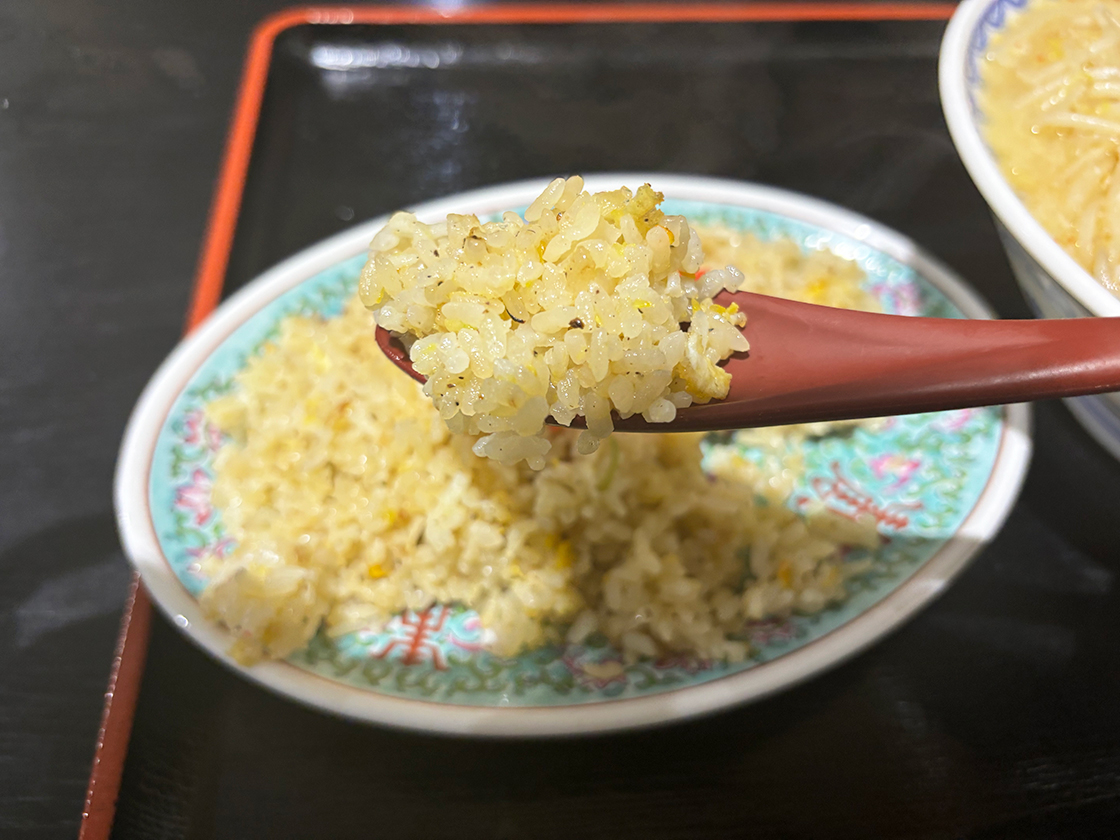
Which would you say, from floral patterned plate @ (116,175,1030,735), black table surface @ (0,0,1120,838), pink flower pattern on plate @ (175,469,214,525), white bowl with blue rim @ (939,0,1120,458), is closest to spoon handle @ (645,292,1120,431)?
white bowl with blue rim @ (939,0,1120,458)

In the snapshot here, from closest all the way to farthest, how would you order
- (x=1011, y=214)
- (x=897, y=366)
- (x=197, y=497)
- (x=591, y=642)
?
(x=897, y=366) < (x=1011, y=214) < (x=591, y=642) < (x=197, y=497)

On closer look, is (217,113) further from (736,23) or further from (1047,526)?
(1047,526)

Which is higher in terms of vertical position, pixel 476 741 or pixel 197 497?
pixel 197 497

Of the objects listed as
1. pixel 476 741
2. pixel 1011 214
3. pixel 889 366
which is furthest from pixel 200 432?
pixel 1011 214

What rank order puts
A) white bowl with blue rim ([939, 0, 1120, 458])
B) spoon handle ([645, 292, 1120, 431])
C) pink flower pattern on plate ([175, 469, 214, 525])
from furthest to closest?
1. pink flower pattern on plate ([175, 469, 214, 525])
2. white bowl with blue rim ([939, 0, 1120, 458])
3. spoon handle ([645, 292, 1120, 431])

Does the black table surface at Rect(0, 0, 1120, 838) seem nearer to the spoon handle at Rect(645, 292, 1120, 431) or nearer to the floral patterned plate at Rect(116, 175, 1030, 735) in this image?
the floral patterned plate at Rect(116, 175, 1030, 735)

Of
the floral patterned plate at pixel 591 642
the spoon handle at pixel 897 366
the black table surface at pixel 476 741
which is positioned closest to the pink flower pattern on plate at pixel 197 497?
the floral patterned plate at pixel 591 642

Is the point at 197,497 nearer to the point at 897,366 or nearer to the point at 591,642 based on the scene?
the point at 591,642

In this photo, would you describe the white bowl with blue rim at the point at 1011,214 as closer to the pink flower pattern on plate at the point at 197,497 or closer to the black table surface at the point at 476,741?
the black table surface at the point at 476,741
